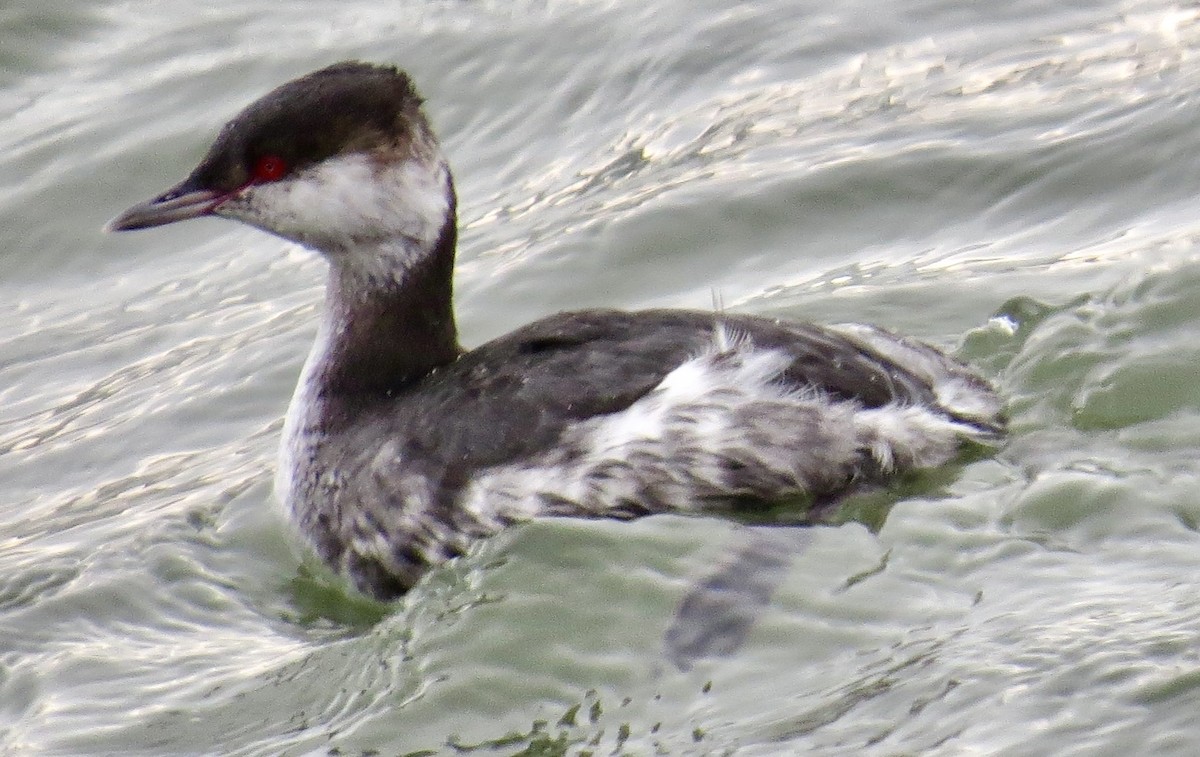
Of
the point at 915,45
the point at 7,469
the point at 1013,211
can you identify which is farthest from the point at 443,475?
the point at 915,45

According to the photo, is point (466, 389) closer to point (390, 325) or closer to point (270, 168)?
point (390, 325)

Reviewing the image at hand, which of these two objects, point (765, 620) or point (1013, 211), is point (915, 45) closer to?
point (1013, 211)

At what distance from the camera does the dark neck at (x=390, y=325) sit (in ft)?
18.5

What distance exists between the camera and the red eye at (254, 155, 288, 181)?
18.3 feet

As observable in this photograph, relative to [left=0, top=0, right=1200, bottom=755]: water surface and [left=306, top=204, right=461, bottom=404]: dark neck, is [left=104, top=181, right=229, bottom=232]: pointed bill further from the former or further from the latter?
[left=0, top=0, right=1200, bottom=755]: water surface

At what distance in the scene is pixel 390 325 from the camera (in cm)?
568

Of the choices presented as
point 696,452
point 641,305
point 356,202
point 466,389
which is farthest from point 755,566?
point 641,305

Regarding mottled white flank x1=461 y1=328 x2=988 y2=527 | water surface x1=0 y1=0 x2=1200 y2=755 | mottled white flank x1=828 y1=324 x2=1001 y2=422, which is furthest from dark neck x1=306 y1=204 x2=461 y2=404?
mottled white flank x1=828 y1=324 x2=1001 y2=422

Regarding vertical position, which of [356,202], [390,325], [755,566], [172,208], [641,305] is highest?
[172,208]

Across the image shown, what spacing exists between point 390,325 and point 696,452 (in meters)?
1.13

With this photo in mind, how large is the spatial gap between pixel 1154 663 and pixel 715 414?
1.39 metres

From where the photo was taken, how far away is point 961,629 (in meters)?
4.47

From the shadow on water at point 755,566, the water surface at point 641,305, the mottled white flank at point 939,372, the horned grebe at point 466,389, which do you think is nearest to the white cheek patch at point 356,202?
the horned grebe at point 466,389

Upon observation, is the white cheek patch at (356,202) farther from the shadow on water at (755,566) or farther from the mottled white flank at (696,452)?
the shadow on water at (755,566)
